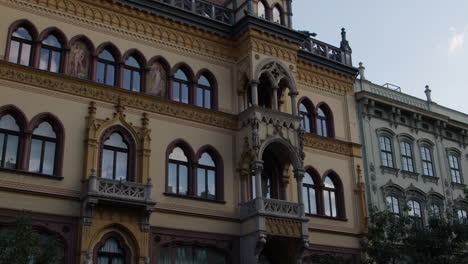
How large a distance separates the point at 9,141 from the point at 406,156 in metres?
22.4

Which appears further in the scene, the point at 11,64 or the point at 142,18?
the point at 142,18

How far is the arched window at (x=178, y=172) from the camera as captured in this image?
26.6 metres

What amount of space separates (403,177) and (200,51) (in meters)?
14.0

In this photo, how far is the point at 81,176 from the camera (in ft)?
79.4

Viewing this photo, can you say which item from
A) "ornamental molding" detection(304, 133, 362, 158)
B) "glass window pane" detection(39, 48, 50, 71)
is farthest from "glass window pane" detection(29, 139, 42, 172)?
"ornamental molding" detection(304, 133, 362, 158)

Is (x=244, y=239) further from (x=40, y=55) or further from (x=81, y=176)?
(x=40, y=55)

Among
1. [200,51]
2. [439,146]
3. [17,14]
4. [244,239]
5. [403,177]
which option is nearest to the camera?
[17,14]

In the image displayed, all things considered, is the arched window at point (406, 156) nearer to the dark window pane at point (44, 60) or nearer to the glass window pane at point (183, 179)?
the glass window pane at point (183, 179)

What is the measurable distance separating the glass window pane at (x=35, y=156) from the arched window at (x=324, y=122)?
1477 centimetres

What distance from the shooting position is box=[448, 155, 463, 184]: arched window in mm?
38594

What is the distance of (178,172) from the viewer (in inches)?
1062

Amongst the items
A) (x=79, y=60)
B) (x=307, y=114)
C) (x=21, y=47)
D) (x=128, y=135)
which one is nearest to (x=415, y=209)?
(x=307, y=114)

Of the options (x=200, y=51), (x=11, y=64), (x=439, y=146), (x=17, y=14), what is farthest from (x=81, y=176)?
(x=439, y=146)

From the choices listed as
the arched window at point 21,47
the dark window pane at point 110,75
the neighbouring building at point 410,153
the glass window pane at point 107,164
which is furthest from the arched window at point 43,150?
the neighbouring building at point 410,153
